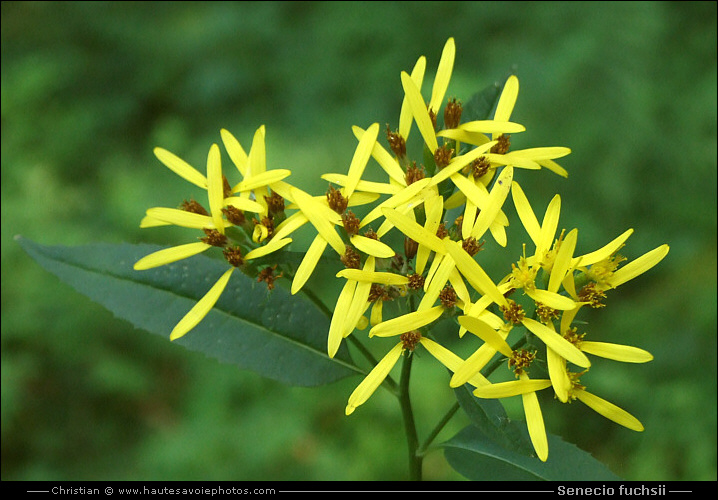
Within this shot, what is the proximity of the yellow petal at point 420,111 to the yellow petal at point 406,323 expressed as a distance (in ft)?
1.63

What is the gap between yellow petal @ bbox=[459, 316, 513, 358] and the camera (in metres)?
1.46

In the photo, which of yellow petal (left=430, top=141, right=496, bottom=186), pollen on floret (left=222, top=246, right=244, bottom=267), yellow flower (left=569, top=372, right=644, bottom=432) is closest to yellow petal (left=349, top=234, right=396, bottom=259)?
yellow petal (left=430, top=141, right=496, bottom=186)

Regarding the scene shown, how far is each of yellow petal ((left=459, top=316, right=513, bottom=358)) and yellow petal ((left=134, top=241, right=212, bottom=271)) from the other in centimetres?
78

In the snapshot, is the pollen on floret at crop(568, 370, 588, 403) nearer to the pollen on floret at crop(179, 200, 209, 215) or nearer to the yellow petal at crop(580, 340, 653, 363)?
the yellow petal at crop(580, 340, 653, 363)

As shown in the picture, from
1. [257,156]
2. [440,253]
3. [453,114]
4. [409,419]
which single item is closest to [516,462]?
[409,419]

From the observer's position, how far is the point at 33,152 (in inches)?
214

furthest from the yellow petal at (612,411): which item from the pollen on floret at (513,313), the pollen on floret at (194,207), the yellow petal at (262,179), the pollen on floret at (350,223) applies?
the pollen on floret at (194,207)

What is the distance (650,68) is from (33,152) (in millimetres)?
4851

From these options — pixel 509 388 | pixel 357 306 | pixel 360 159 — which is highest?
pixel 360 159

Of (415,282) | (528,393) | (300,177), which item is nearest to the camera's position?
(528,393)

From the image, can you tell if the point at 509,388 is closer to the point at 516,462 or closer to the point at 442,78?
the point at 516,462

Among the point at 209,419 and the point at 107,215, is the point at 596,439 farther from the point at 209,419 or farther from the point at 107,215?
the point at 107,215

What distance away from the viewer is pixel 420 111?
6.02 feet

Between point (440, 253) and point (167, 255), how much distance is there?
75 cm
